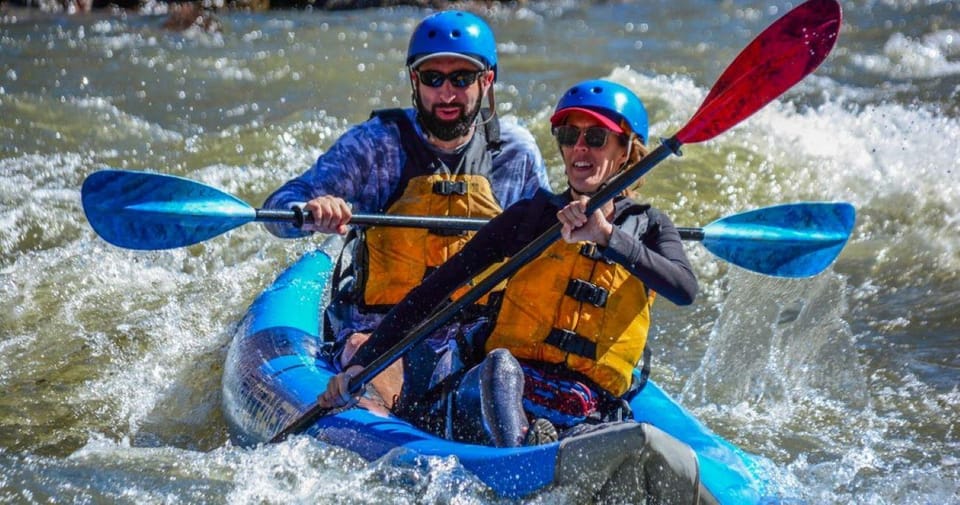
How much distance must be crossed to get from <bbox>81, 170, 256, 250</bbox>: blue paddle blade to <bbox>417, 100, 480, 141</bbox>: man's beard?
0.65 metres

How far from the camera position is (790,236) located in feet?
13.0

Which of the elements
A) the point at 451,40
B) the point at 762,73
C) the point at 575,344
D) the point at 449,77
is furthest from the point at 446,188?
the point at 762,73

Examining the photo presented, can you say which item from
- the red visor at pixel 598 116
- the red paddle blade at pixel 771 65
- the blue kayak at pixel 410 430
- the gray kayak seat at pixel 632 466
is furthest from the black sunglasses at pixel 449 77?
the gray kayak seat at pixel 632 466

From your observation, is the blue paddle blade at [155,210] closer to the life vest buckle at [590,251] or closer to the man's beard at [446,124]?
the man's beard at [446,124]

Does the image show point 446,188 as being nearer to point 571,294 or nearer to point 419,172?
point 419,172

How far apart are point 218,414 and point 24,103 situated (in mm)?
4950

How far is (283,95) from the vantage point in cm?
922

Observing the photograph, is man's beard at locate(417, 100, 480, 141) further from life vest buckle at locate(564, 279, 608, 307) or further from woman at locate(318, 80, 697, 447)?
life vest buckle at locate(564, 279, 608, 307)

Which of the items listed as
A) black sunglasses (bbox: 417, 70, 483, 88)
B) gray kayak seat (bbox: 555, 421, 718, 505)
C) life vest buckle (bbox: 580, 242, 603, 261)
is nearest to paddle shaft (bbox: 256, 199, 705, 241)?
black sunglasses (bbox: 417, 70, 483, 88)

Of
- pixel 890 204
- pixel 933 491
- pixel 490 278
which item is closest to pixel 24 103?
pixel 890 204

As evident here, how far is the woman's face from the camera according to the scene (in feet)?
11.0

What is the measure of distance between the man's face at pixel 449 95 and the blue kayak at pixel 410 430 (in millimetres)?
866

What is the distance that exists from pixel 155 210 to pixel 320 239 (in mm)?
2622

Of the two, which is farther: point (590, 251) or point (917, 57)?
point (917, 57)
